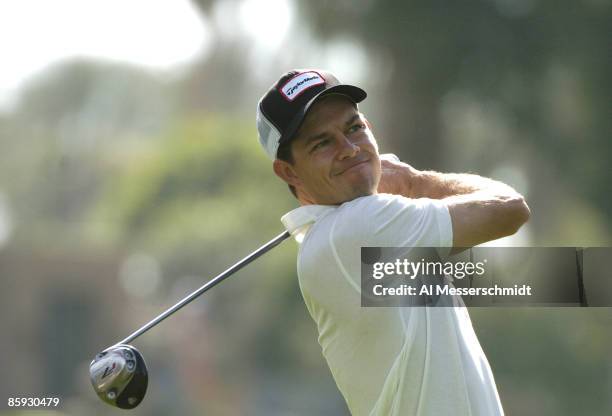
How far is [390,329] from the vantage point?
2428 millimetres

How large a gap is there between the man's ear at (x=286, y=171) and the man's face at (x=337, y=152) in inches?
1.7

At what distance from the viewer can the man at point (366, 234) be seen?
2.40 m

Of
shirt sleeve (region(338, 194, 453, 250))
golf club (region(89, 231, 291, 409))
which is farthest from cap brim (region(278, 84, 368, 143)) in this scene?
golf club (region(89, 231, 291, 409))

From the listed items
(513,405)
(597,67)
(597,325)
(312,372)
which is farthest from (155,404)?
(597,67)

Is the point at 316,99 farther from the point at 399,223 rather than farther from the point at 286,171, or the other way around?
the point at 399,223

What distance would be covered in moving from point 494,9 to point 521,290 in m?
11.3

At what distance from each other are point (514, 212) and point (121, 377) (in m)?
1.01

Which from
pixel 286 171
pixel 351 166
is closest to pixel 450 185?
pixel 351 166

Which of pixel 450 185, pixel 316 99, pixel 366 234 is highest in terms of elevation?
pixel 316 99

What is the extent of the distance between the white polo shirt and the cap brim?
0.58ft

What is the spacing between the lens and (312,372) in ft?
47.1

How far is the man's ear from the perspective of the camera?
2.69 metres

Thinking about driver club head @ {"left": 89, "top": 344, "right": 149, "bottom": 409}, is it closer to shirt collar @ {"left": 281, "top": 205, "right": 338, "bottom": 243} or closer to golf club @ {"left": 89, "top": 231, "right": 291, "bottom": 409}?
golf club @ {"left": 89, "top": 231, "right": 291, "bottom": 409}

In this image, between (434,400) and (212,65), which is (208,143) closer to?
(212,65)
